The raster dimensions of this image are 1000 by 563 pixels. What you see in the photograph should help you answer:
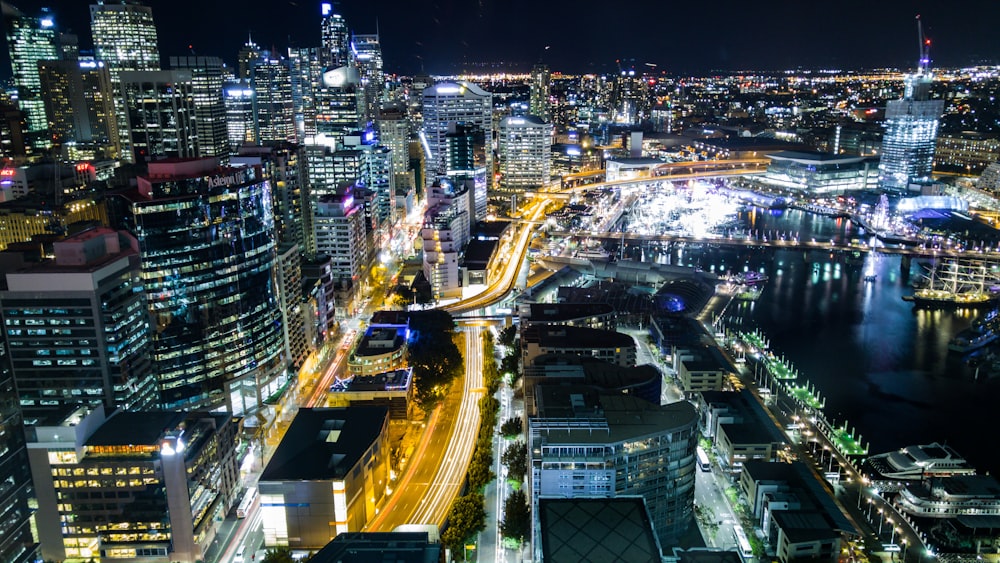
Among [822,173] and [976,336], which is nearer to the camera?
[976,336]

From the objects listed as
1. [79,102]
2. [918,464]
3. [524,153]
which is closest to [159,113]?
[79,102]

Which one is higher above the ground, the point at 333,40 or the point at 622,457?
the point at 333,40

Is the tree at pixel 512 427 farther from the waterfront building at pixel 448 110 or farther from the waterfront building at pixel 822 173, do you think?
the waterfront building at pixel 822 173

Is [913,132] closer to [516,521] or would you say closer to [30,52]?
[516,521]

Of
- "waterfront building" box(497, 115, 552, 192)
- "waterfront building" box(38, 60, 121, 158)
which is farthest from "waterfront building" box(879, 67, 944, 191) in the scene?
"waterfront building" box(38, 60, 121, 158)

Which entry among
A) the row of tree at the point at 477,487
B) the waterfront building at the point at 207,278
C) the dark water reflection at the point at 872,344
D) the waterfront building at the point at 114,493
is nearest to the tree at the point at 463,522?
the row of tree at the point at 477,487

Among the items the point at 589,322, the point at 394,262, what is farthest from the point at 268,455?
the point at 394,262

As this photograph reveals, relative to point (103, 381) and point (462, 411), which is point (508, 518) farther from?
point (103, 381)
